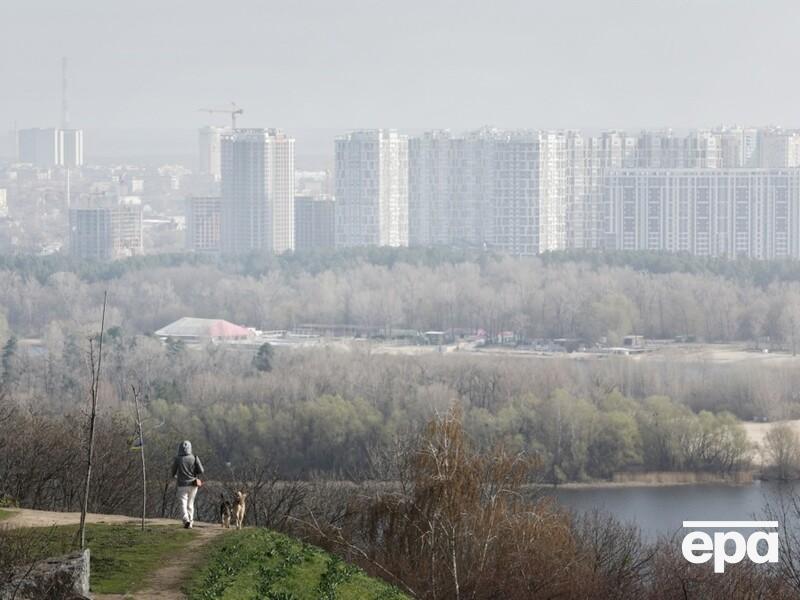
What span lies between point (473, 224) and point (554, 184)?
228 centimetres

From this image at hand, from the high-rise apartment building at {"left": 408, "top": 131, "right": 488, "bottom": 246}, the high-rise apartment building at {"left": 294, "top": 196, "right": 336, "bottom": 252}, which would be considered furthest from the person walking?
the high-rise apartment building at {"left": 294, "top": 196, "right": 336, "bottom": 252}

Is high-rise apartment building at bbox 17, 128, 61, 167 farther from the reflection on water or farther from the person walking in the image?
the person walking

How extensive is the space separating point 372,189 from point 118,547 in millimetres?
39444

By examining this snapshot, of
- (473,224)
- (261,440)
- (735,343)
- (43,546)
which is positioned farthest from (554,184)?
Result: (43,546)

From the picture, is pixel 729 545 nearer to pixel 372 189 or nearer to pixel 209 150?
pixel 372 189

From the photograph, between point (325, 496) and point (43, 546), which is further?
point (325, 496)

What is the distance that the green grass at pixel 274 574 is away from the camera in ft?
16.6

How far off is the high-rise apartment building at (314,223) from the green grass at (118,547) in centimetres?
3833

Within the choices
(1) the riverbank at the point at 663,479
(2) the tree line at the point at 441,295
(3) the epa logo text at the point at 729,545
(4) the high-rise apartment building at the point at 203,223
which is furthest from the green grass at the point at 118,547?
(4) the high-rise apartment building at the point at 203,223

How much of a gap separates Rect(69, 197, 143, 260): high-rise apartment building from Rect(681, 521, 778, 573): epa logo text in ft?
106

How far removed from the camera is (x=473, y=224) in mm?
44531

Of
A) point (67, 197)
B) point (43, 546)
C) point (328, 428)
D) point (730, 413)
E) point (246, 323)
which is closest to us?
point (43, 546)

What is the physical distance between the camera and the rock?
4.57 meters

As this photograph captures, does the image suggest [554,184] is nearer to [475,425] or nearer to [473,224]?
[473,224]
